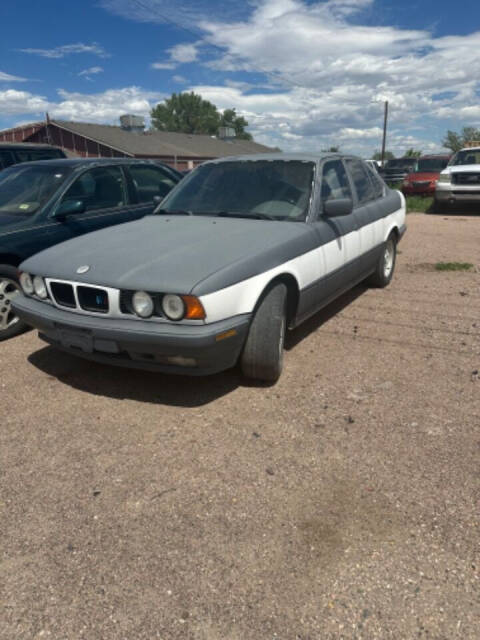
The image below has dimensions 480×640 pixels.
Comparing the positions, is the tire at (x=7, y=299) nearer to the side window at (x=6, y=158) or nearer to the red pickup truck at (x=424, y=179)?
the side window at (x=6, y=158)

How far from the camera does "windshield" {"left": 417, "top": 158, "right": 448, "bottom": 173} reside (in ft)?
59.3

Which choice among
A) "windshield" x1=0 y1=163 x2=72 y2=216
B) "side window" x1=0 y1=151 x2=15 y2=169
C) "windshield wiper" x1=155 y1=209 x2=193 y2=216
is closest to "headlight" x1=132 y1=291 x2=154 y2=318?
"windshield wiper" x1=155 y1=209 x2=193 y2=216

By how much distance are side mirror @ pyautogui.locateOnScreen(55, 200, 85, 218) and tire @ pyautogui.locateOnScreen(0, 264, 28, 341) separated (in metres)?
0.74

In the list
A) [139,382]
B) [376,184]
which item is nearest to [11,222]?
[139,382]

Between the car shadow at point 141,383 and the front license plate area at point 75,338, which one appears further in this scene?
the car shadow at point 141,383

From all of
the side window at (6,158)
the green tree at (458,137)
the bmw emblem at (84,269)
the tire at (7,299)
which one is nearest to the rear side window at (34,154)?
the side window at (6,158)

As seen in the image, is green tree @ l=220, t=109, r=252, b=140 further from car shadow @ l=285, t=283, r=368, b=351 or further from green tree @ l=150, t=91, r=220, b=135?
car shadow @ l=285, t=283, r=368, b=351

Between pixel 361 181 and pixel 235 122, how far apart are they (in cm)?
8645

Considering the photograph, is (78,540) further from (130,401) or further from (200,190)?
(200,190)

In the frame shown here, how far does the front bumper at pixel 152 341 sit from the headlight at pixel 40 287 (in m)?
0.25

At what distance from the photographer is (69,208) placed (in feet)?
15.7

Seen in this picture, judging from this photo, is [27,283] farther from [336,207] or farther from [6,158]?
[6,158]

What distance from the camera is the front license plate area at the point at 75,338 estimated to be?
3.12 metres

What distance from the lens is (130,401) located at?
338 centimetres
